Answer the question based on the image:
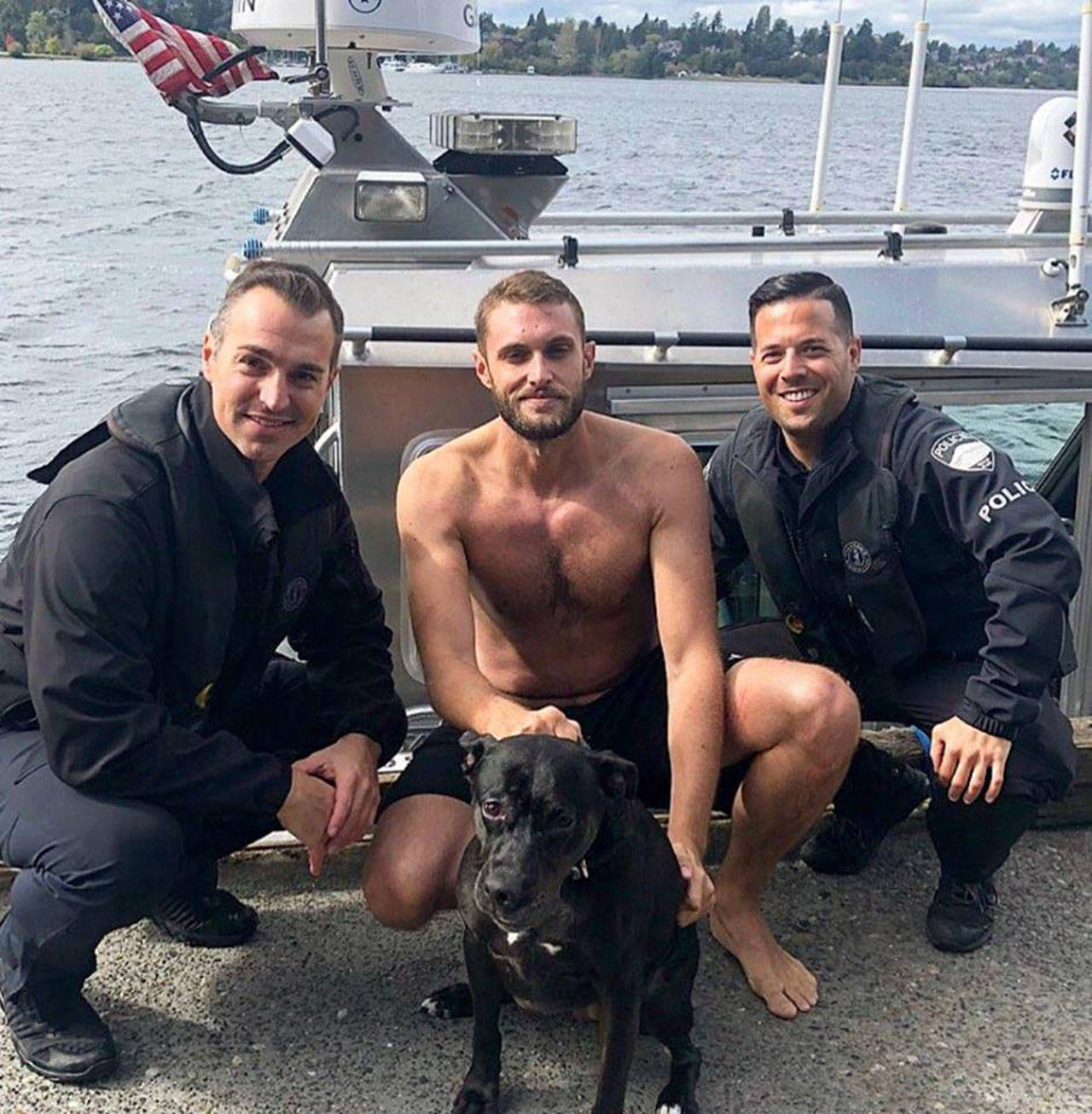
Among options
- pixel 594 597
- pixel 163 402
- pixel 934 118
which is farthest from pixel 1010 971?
pixel 934 118

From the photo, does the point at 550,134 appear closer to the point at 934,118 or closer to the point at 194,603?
the point at 194,603

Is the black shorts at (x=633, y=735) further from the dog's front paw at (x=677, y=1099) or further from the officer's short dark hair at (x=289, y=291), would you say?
the officer's short dark hair at (x=289, y=291)

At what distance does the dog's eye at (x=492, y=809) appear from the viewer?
2326mm

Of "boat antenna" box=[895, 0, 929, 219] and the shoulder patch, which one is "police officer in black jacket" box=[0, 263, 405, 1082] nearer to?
the shoulder patch

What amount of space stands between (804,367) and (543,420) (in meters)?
0.60

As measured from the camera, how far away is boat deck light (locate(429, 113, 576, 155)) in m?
5.01

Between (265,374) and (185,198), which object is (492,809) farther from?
(185,198)

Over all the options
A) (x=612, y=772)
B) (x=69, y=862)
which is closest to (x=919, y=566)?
(x=612, y=772)

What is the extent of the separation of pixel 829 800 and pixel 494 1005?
0.88 m

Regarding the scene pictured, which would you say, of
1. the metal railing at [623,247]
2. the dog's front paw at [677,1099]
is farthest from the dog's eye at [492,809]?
the metal railing at [623,247]

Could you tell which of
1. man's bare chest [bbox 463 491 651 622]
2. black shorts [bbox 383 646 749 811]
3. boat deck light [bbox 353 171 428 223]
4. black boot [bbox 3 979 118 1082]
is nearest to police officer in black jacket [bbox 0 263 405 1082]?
black boot [bbox 3 979 118 1082]

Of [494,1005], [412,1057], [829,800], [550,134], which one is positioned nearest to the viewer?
[494,1005]

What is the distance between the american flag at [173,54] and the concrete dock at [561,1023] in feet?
9.58

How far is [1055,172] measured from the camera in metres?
5.19
